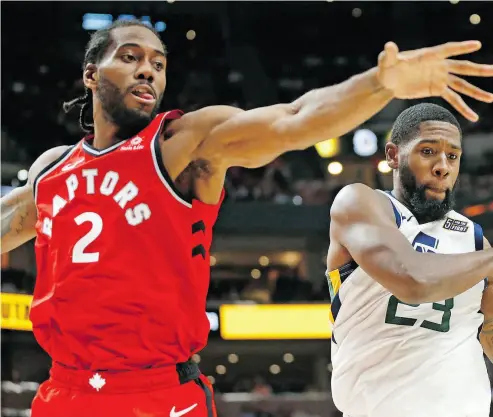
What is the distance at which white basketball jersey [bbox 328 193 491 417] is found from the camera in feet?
9.58

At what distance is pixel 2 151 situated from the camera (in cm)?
1377

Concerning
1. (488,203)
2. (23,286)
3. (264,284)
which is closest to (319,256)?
(264,284)

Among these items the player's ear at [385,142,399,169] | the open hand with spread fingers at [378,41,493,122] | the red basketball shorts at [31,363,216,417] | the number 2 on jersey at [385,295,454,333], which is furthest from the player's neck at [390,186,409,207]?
the red basketball shorts at [31,363,216,417]

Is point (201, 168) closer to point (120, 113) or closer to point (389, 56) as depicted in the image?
point (120, 113)

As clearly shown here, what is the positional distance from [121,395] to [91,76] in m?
1.21

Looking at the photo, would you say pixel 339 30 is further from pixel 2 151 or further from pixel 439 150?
pixel 439 150

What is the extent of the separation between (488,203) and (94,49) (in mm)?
11595

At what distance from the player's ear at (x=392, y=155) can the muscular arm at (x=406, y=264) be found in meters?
0.44

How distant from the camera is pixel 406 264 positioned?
2.69m

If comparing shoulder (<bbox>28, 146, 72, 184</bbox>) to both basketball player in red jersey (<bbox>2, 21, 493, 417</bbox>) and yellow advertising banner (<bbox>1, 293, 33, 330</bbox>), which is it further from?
yellow advertising banner (<bbox>1, 293, 33, 330</bbox>)

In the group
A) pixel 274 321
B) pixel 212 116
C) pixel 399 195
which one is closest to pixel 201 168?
pixel 212 116

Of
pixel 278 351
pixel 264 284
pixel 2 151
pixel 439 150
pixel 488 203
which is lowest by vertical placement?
pixel 278 351

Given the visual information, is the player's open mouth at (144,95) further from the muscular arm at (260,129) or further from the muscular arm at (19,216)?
the muscular arm at (19,216)

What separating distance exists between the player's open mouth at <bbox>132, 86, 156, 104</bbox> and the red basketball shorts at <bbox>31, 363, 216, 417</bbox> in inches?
36.5
